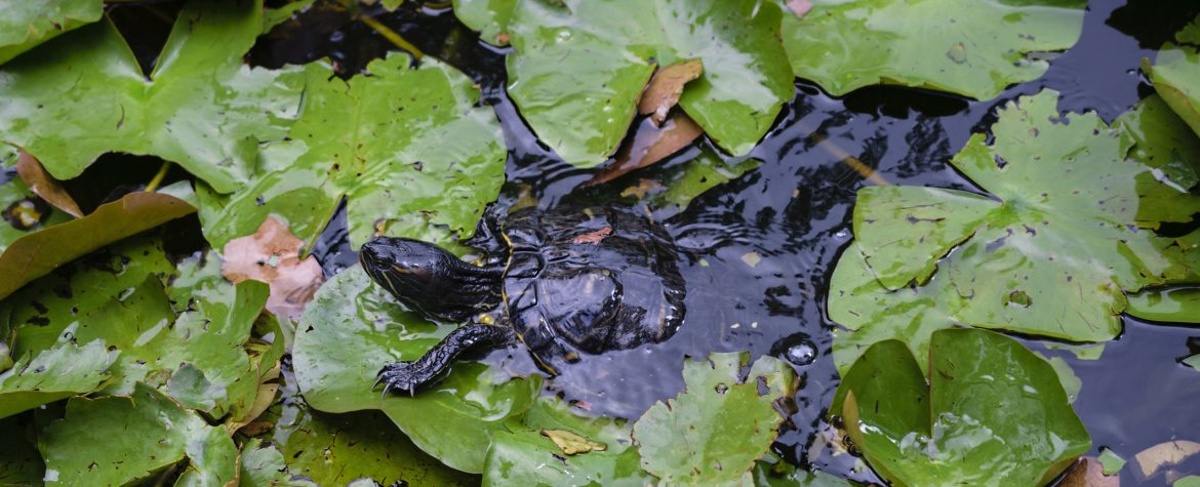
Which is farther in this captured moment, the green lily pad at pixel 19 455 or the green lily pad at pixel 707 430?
the green lily pad at pixel 19 455

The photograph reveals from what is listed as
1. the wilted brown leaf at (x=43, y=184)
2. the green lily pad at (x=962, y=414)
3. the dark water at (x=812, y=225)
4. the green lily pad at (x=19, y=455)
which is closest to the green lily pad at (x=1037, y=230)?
the dark water at (x=812, y=225)

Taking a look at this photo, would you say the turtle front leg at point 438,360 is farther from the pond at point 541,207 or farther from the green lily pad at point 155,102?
the green lily pad at point 155,102

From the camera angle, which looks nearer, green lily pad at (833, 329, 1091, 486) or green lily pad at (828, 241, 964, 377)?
green lily pad at (833, 329, 1091, 486)

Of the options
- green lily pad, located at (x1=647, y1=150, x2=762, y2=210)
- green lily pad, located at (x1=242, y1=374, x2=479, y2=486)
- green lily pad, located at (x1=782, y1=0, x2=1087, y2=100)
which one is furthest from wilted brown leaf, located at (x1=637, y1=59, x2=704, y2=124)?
green lily pad, located at (x1=242, y1=374, x2=479, y2=486)

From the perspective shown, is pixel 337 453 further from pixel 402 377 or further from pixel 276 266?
pixel 276 266

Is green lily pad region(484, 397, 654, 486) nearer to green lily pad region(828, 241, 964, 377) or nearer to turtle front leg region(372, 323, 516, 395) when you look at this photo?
turtle front leg region(372, 323, 516, 395)

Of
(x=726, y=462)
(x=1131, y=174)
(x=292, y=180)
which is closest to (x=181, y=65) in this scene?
(x=292, y=180)
